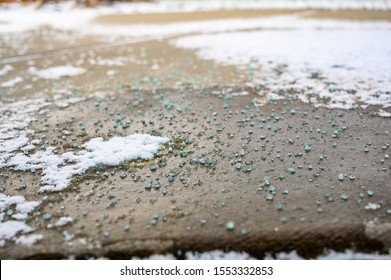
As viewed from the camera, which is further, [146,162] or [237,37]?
[237,37]

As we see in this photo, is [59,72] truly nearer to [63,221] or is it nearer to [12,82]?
[12,82]

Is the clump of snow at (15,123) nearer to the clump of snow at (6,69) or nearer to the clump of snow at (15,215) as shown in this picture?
the clump of snow at (15,215)

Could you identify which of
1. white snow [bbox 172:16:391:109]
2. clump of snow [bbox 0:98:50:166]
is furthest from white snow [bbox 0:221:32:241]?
white snow [bbox 172:16:391:109]

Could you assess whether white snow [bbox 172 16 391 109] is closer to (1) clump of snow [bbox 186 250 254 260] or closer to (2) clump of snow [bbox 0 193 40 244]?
(1) clump of snow [bbox 186 250 254 260]

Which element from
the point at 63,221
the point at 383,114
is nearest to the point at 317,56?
the point at 383,114

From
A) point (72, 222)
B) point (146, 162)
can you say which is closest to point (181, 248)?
point (72, 222)

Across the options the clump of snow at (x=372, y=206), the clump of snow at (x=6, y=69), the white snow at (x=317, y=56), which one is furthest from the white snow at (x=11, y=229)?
the clump of snow at (x=6, y=69)

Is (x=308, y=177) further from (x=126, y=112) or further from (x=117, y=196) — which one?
(x=126, y=112)
